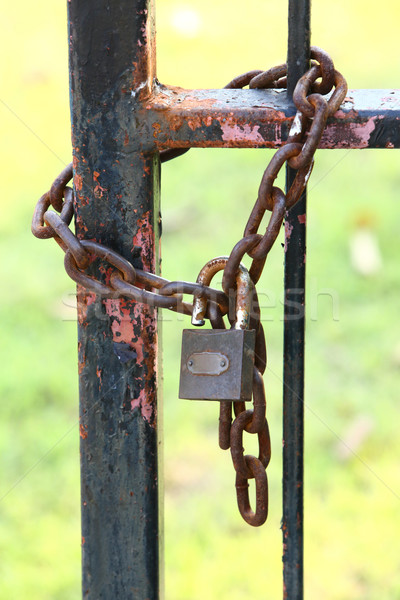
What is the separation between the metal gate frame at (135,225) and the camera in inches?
28.3

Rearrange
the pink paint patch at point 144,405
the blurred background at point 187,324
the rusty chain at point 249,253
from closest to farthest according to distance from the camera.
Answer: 1. the rusty chain at point 249,253
2. the pink paint patch at point 144,405
3. the blurred background at point 187,324

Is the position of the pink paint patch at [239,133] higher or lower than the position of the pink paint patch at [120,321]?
higher

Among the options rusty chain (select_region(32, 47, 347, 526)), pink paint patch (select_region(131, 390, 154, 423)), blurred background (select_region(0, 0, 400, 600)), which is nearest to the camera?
rusty chain (select_region(32, 47, 347, 526))

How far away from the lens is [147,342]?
785 mm

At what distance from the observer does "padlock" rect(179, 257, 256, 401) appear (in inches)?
28.8

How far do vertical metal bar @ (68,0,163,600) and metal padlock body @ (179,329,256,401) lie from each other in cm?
5

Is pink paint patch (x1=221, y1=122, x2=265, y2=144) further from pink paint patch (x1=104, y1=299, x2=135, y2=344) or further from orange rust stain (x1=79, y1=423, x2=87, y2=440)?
orange rust stain (x1=79, y1=423, x2=87, y2=440)

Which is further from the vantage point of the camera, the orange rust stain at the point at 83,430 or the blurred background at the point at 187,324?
the blurred background at the point at 187,324

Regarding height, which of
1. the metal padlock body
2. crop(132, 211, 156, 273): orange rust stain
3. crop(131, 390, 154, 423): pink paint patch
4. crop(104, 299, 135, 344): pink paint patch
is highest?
crop(132, 211, 156, 273): orange rust stain

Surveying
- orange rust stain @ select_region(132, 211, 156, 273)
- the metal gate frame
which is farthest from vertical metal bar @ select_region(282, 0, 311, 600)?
orange rust stain @ select_region(132, 211, 156, 273)

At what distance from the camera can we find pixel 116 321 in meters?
0.78

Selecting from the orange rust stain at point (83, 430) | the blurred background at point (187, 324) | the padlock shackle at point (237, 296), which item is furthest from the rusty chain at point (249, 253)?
the blurred background at point (187, 324)

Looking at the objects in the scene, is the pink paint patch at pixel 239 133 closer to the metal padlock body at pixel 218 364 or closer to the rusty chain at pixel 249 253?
the rusty chain at pixel 249 253

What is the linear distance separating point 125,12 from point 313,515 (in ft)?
5.00
